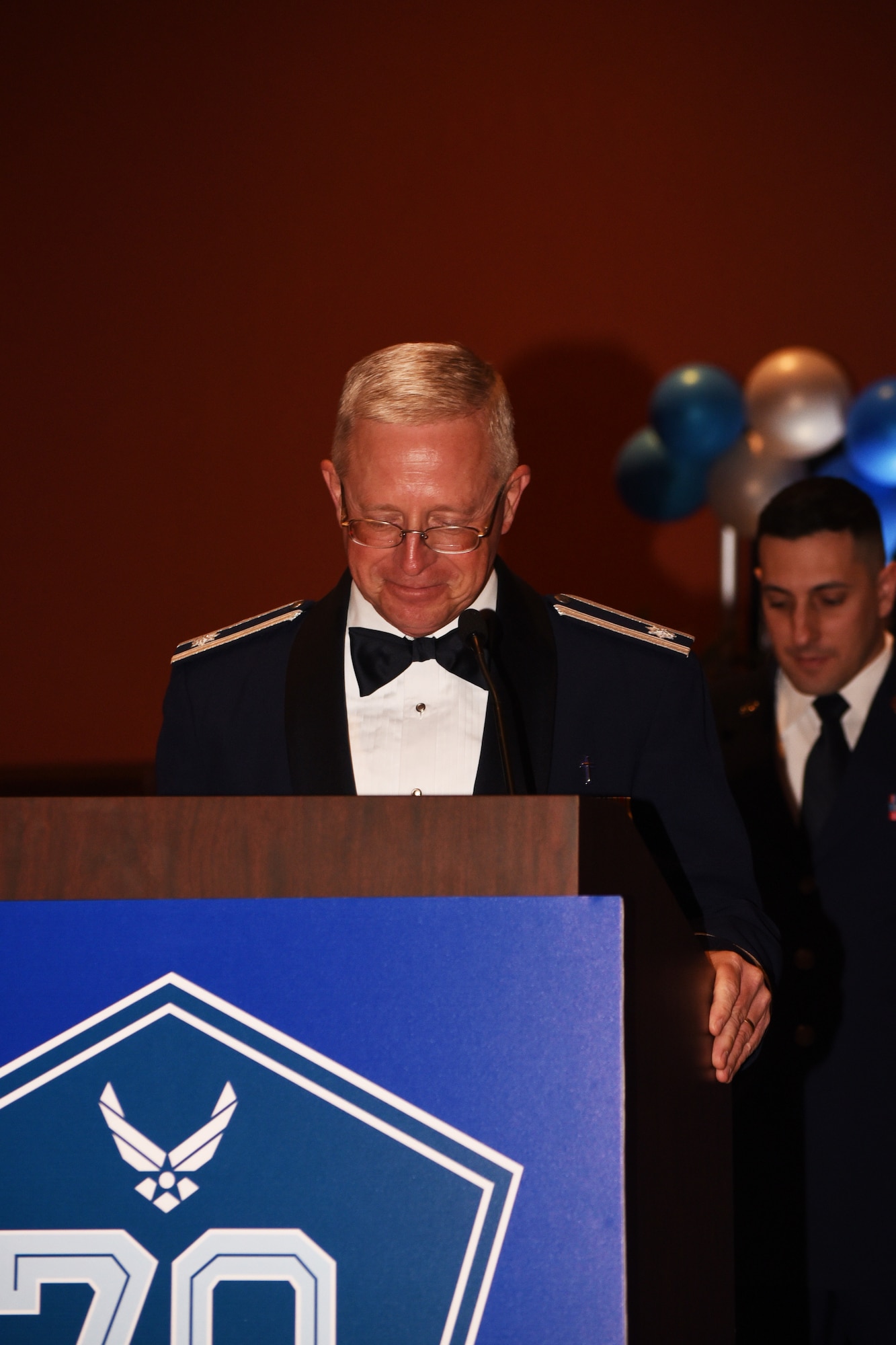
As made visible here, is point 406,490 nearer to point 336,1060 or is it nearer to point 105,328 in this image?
point 336,1060

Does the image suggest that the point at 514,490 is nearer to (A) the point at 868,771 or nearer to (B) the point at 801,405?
(A) the point at 868,771

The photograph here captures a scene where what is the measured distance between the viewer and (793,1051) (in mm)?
2199

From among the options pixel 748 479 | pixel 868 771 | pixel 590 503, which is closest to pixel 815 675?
pixel 868 771

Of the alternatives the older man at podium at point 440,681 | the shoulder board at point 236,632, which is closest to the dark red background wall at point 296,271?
the shoulder board at point 236,632

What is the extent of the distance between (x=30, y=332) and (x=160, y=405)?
1.56ft

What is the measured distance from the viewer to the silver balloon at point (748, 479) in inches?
123

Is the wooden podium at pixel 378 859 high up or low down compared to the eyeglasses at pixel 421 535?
down

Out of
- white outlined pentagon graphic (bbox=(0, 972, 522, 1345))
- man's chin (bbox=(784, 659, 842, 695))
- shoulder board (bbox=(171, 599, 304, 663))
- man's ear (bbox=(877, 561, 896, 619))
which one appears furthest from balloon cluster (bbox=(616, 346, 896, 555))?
white outlined pentagon graphic (bbox=(0, 972, 522, 1345))

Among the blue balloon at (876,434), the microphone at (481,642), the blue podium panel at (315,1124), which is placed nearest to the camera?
the blue podium panel at (315,1124)

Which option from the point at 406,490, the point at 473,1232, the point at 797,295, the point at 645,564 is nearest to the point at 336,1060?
the point at 473,1232

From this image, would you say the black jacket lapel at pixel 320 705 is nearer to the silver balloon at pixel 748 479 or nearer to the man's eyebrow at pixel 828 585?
the man's eyebrow at pixel 828 585

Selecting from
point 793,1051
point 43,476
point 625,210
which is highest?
point 625,210

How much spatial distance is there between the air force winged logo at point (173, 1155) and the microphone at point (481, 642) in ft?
1.35

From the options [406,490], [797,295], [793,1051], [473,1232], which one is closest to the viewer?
[473,1232]
